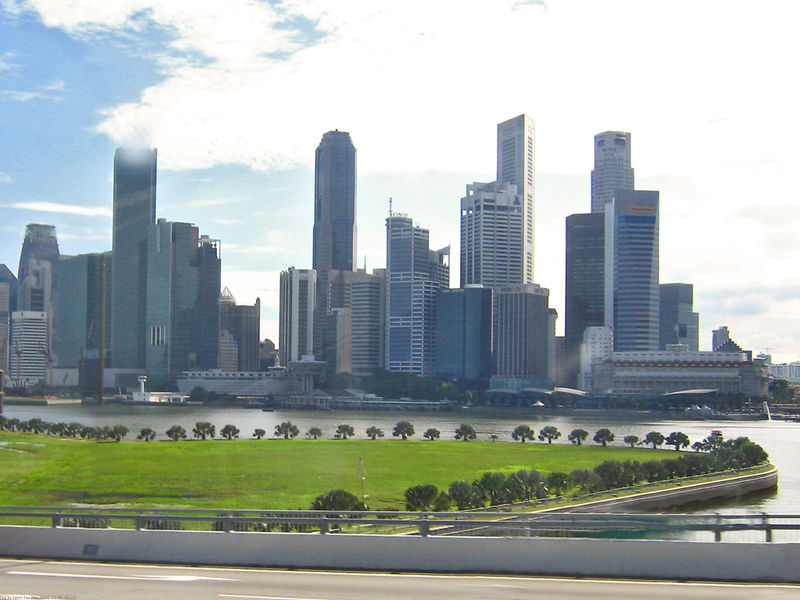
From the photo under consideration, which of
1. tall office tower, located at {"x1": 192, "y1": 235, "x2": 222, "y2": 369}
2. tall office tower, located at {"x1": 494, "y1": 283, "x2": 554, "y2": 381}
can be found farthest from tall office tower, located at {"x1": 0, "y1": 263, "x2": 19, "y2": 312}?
tall office tower, located at {"x1": 494, "y1": 283, "x2": 554, "y2": 381}

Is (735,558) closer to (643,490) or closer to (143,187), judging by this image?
(643,490)

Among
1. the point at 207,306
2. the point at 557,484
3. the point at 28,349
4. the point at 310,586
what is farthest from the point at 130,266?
the point at 310,586

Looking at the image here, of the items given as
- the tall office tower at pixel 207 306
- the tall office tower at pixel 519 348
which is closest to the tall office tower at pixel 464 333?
the tall office tower at pixel 519 348

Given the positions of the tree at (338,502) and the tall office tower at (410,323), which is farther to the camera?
the tall office tower at (410,323)

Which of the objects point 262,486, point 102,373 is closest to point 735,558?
point 262,486

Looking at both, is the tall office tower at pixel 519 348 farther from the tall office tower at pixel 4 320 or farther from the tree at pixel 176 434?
the tree at pixel 176 434

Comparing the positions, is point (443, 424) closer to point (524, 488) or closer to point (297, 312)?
point (524, 488)
